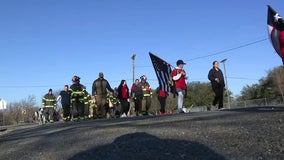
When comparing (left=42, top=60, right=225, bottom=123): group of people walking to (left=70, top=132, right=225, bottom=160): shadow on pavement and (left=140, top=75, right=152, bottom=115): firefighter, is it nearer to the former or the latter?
(left=140, top=75, right=152, bottom=115): firefighter

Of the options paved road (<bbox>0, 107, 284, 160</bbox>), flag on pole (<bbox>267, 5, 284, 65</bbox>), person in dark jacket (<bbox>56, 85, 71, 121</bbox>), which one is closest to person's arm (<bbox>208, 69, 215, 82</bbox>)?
flag on pole (<bbox>267, 5, 284, 65</bbox>)

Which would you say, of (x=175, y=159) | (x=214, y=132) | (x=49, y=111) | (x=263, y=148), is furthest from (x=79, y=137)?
(x=49, y=111)

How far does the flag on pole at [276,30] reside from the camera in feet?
31.9

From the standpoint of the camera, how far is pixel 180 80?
14.9 m

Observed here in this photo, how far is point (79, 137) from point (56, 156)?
5.92ft

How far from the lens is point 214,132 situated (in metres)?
7.13

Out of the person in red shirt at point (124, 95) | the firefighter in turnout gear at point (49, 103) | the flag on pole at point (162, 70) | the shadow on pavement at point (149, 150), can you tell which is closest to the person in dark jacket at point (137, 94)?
the person in red shirt at point (124, 95)

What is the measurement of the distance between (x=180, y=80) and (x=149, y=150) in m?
8.69

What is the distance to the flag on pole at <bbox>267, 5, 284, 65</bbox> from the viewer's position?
9734 millimetres

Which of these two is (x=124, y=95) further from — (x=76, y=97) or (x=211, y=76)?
Answer: (x=211, y=76)

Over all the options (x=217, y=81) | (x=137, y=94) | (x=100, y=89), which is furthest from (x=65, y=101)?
(x=217, y=81)

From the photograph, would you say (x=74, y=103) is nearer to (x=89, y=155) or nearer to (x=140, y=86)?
(x=140, y=86)

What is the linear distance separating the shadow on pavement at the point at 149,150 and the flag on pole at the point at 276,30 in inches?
155

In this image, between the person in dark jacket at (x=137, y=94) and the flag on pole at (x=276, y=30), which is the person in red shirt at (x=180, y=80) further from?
the person in dark jacket at (x=137, y=94)
